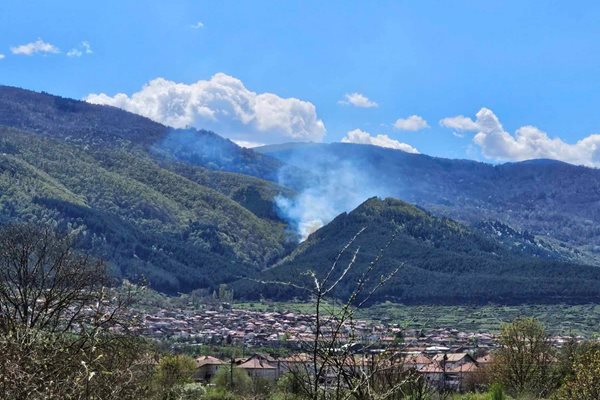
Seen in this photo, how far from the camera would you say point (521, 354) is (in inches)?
1480

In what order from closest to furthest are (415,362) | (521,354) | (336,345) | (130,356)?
(336,345)
(415,362)
(130,356)
(521,354)

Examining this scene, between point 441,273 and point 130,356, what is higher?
point 441,273

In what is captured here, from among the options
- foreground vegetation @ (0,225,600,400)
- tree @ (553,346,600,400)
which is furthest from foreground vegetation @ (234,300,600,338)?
tree @ (553,346,600,400)

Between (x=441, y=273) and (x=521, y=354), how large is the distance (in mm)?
134719

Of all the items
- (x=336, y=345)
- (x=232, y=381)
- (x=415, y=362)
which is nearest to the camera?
(x=336, y=345)

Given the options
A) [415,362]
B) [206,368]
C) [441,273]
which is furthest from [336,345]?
[441,273]

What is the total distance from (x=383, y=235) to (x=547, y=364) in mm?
149556

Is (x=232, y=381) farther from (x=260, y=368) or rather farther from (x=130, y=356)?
(x=130, y=356)

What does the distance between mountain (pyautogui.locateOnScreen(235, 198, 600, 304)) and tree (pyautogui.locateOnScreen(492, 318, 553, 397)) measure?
9948cm

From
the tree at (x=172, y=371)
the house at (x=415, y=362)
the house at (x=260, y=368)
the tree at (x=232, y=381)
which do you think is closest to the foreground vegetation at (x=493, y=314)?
the house at (x=260, y=368)

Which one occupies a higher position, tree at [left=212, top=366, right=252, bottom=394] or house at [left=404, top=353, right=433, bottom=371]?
house at [left=404, top=353, right=433, bottom=371]

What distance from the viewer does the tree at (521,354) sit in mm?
35875

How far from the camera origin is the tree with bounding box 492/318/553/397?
35875 mm

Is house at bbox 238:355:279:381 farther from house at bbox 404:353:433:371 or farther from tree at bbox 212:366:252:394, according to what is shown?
house at bbox 404:353:433:371
